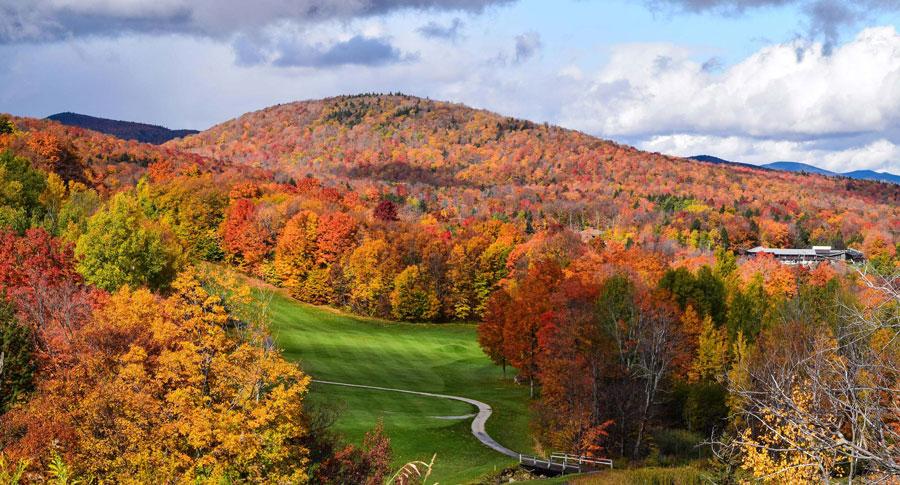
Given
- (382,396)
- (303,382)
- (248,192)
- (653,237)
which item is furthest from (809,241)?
(303,382)

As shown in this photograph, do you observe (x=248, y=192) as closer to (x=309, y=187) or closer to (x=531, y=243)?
(x=309, y=187)

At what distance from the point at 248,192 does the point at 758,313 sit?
85.4 meters

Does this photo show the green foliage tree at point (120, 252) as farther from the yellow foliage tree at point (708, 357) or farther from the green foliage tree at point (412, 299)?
the green foliage tree at point (412, 299)

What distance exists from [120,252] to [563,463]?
33514 mm

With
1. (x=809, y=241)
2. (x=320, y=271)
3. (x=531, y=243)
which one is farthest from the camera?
(x=809, y=241)

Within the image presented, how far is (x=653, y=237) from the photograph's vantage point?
155 meters

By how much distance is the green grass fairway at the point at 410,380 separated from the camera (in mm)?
42281

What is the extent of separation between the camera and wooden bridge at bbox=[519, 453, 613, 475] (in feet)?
127

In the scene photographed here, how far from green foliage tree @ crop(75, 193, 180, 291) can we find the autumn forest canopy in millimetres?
147

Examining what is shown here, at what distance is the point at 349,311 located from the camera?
96.2 metres

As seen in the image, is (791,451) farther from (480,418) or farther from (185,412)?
(480,418)

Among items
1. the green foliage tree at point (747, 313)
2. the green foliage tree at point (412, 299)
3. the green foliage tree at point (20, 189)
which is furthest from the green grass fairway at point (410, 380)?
the green foliage tree at point (20, 189)

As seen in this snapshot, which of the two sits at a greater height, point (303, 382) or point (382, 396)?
point (303, 382)

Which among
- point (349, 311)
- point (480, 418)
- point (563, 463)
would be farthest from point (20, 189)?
point (563, 463)
